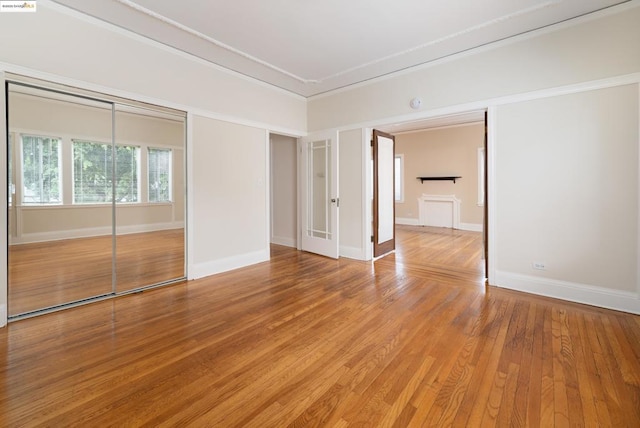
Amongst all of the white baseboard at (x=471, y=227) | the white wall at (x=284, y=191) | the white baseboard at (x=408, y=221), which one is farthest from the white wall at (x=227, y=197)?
the white baseboard at (x=471, y=227)

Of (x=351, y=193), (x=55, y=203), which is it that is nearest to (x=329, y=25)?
(x=351, y=193)

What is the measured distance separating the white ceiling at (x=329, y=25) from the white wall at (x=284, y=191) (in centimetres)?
210

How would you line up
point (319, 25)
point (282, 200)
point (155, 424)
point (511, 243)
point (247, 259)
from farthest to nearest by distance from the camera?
point (282, 200)
point (247, 259)
point (511, 243)
point (319, 25)
point (155, 424)

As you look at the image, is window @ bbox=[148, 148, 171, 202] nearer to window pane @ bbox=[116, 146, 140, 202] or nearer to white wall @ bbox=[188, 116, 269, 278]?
window pane @ bbox=[116, 146, 140, 202]

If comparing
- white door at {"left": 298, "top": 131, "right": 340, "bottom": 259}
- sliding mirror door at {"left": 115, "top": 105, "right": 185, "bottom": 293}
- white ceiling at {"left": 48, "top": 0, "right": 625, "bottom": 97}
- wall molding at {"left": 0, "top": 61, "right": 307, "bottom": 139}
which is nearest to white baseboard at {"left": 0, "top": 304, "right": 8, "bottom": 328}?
sliding mirror door at {"left": 115, "top": 105, "right": 185, "bottom": 293}

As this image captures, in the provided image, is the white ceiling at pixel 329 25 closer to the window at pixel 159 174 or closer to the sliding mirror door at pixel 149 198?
Result: the sliding mirror door at pixel 149 198

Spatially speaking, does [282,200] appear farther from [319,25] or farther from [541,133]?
[541,133]

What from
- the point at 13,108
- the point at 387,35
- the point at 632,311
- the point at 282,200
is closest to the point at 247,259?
the point at 282,200

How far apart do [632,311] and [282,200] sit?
212 inches

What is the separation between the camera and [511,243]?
3645mm

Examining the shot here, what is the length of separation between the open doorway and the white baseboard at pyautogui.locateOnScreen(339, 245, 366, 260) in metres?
3.66

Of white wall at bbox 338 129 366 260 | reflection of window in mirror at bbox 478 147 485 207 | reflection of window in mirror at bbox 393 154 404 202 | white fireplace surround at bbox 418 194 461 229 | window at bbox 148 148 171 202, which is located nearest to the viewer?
window at bbox 148 148 171 202

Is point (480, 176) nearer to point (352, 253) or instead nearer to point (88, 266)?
point (352, 253)

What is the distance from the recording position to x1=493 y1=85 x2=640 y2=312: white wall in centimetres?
296
